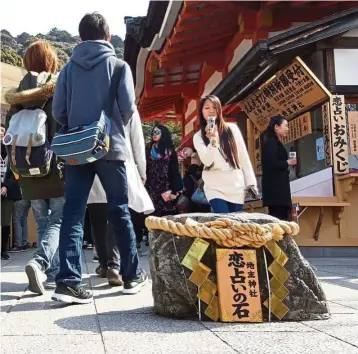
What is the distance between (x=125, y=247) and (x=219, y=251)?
77 centimetres

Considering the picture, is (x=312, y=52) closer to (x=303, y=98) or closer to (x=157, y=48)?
(x=303, y=98)

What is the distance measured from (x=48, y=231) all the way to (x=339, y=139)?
446 centimetres

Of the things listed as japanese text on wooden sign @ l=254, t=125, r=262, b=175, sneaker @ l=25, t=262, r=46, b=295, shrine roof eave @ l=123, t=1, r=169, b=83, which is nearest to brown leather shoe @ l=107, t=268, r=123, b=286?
sneaker @ l=25, t=262, r=46, b=295

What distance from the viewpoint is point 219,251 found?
263 cm

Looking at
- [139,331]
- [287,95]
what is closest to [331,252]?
[287,95]

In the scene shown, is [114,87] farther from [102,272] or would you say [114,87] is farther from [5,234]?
[5,234]

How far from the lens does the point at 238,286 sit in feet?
8.43

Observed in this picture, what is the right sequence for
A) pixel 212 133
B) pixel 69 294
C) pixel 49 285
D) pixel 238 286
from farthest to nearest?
pixel 212 133 → pixel 49 285 → pixel 69 294 → pixel 238 286

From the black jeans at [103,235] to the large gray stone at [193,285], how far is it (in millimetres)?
1297

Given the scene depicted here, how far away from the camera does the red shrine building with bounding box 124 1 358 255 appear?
6.70m

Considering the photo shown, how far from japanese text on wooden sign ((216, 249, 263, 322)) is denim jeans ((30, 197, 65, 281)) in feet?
4.74

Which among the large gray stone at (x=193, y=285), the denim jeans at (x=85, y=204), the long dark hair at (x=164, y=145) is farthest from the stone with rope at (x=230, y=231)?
the long dark hair at (x=164, y=145)

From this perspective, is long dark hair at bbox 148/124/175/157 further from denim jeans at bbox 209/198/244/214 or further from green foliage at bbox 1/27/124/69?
green foliage at bbox 1/27/124/69

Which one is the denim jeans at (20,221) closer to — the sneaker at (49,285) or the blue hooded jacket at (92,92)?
the sneaker at (49,285)
